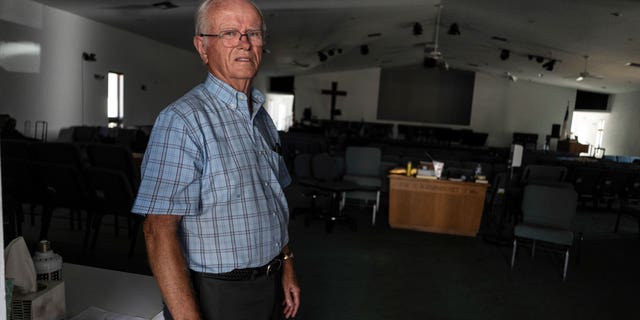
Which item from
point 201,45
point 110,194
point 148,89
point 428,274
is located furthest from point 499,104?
point 201,45

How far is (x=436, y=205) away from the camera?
566cm

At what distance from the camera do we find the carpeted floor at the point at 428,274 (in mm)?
3387

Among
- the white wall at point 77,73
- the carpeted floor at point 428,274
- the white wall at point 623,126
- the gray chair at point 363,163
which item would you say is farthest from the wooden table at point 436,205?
the white wall at point 623,126

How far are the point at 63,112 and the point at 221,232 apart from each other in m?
9.43

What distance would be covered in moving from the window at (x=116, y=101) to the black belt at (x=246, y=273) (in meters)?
10.4

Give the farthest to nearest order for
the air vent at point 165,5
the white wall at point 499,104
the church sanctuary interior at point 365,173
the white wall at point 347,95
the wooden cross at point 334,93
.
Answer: the white wall at point 347,95, the wooden cross at point 334,93, the white wall at point 499,104, the air vent at point 165,5, the church sanctuary interior at point 365,173

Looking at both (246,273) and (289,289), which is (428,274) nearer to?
(289,289)

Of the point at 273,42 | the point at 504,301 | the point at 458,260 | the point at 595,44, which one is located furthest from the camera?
the point at 273,42

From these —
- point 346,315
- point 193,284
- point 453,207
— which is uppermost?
point 193,284

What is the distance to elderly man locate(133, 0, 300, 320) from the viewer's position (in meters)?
1.03

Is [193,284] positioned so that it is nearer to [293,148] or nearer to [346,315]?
[346,315]


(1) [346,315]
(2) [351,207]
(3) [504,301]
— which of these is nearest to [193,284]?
(1) [346,315]

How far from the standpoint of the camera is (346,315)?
3.14 metres

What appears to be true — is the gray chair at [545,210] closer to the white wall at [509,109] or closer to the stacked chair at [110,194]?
the stacked chair at [110,194]
